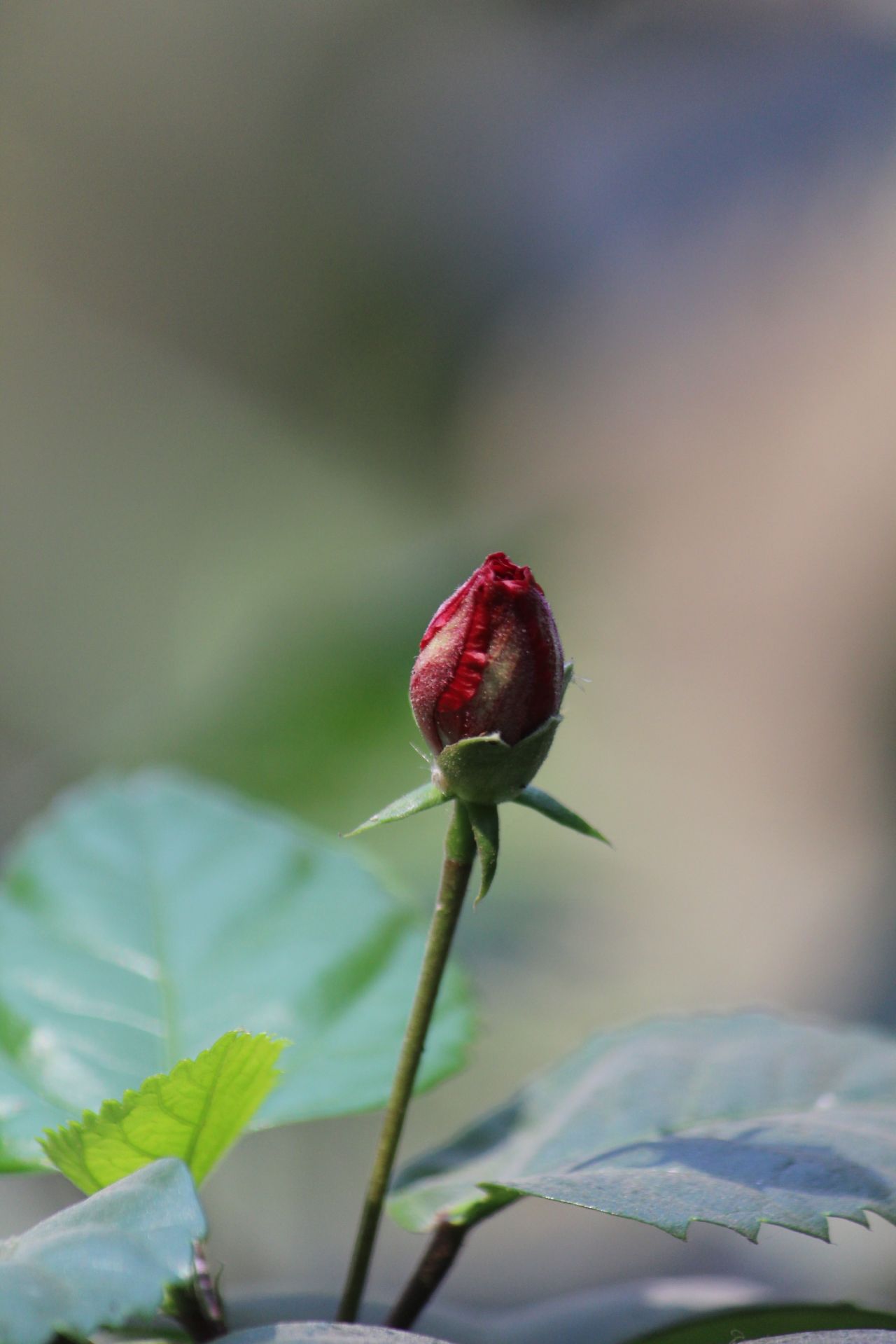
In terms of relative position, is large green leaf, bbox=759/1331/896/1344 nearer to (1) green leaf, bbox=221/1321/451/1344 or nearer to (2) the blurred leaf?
(2) the blurred leaf

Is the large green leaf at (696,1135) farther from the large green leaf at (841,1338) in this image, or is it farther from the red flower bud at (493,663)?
the red flower bud at (493,663)

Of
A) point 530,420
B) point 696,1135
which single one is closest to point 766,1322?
point 696,1135

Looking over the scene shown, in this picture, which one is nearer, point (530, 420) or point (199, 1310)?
point (199, 1310)

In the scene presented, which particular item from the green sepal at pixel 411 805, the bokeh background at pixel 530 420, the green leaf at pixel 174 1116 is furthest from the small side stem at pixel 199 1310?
the bokeh background at pixel 530 420

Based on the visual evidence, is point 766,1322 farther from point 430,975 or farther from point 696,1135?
point 430,975

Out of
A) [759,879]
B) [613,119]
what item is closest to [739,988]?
[759,879]

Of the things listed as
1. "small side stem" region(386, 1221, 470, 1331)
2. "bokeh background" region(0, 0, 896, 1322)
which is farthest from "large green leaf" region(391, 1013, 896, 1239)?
"bokeh background" region(0, 0, 896, 1322)
